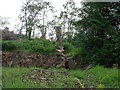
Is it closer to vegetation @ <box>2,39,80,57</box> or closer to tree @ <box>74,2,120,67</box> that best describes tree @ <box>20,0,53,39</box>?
vegetation @ <box>2,39,80,57</box>

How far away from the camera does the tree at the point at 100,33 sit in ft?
12.5

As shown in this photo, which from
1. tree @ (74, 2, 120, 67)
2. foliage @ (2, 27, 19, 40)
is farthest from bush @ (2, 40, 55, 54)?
tree @ (74, 2, 120, 67)

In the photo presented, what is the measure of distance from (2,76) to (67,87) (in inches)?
43.3

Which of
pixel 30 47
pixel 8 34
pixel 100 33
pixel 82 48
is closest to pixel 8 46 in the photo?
pixel 30 47

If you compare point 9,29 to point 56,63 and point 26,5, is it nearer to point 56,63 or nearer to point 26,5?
point 26,5

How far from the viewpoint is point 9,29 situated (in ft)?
28.4

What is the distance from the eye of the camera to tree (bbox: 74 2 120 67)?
381 centimetres

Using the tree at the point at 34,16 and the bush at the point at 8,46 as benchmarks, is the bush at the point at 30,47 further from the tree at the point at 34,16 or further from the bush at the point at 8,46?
the tree at the point at 34,16

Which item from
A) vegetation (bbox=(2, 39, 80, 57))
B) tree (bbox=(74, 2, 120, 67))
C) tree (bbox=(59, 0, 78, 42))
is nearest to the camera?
tree (bbox=(74, 2, 120, 67))

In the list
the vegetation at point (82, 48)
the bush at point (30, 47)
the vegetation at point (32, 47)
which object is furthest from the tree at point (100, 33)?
the bush at point (30, 47)

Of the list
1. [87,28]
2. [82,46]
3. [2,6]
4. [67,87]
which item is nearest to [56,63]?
[82,46]

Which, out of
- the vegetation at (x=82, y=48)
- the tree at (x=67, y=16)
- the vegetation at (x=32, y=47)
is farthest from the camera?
the tree at (x=67, y=16)

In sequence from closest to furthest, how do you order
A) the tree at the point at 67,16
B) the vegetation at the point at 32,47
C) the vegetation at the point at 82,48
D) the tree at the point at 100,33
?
the vegetation at the point at 82,48 → the tree at the point at 100,33 → the vegetation at the point at 32,47 → the tree at the point at 67,16

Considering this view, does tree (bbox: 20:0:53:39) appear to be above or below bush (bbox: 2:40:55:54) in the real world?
above
